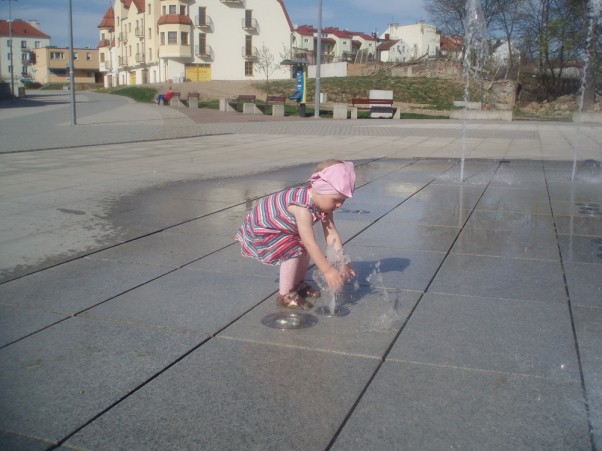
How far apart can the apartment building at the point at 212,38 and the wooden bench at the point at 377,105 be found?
40.7m

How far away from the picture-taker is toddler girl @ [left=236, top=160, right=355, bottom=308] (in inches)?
145

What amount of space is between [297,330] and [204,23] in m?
72.4

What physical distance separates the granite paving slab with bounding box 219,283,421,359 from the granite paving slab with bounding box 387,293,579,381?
0.36 ft

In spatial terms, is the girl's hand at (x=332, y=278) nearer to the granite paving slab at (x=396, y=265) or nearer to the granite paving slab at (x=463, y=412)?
the granite paving slab at (x=463, y=412)

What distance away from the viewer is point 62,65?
357 feet

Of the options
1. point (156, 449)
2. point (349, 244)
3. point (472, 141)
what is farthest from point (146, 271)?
point (472, 141)

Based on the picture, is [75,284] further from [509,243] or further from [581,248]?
[581,248]

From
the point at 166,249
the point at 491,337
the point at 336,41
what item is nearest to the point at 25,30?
the point at 336,41

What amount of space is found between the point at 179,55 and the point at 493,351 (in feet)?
233

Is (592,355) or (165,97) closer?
(592,355)

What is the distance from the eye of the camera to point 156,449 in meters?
2.40

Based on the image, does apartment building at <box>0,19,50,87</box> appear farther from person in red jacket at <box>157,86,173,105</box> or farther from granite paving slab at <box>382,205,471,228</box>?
granite paving slab at <box>382,205,471,228</box>

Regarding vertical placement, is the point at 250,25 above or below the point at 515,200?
above

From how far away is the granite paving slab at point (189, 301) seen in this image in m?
3.70
